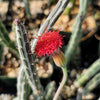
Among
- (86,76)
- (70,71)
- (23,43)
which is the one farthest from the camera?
(70,71)

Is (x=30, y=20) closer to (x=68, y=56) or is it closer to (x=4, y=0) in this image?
(x=4, y=0)

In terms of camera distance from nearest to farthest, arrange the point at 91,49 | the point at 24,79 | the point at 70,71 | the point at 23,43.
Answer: the point at 23,43
the point at 24,79
the point at 70,71
the point at 91,49

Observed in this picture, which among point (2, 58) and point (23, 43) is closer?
point (23, 43)

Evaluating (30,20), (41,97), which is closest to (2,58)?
(30,20)

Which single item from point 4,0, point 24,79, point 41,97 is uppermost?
point 4,0

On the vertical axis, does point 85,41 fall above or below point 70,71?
above

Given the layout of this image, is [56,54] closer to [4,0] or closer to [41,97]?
[41,97]
